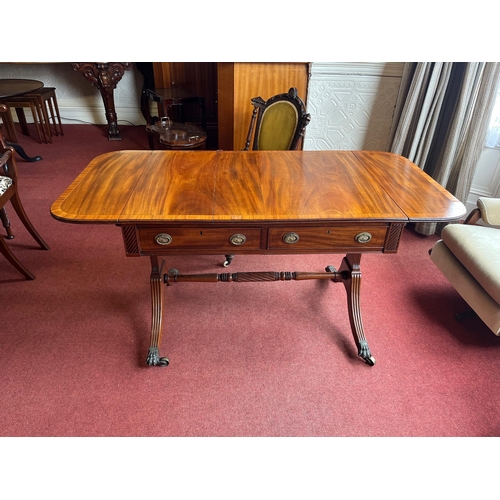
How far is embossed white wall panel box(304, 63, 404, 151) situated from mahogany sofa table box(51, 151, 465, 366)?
54.9 inches

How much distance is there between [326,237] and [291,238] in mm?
123

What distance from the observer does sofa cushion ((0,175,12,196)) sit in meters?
1.81

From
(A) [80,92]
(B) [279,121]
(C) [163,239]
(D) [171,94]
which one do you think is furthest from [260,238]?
(A) [80,92]

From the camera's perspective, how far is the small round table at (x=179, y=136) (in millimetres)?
2582

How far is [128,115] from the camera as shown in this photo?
4.38 meters

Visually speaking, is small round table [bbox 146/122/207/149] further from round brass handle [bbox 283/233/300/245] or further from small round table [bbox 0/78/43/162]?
round brass handle [bbox 283/233/300/245]

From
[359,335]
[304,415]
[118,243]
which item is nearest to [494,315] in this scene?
[359,335]

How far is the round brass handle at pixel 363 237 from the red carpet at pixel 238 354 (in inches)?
24.1

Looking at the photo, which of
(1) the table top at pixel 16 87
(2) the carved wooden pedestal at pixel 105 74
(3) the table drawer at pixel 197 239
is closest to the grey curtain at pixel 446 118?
(3) the table drawer at pixel 197 239

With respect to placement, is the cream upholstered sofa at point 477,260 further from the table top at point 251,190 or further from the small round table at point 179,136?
the small round table at point 179,136

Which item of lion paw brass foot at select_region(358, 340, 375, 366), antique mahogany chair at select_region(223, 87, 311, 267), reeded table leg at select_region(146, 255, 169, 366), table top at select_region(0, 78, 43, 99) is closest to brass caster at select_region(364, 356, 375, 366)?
lion paw brass foot at select_region(358, 340, 375, 366)

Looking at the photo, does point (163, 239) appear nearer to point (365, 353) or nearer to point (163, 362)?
point (163, 362)

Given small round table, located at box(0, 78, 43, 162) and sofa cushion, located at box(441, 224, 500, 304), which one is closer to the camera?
sofa cushion, located at box(441, 224, 500, 304)

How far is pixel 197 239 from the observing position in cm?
124
